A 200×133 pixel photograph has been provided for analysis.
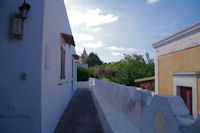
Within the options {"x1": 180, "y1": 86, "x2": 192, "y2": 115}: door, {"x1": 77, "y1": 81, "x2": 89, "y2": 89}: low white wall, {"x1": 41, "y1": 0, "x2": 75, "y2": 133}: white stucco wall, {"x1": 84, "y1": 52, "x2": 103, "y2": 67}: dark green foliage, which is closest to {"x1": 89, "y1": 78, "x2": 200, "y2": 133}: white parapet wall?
{"x1": 41, "y1": 0, "x2": 75, "y2": 133}: white stucco wall

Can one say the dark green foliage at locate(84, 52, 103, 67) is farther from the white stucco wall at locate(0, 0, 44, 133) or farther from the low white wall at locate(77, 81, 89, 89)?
the white stucco wall at locate(0, 0, 44, 133)

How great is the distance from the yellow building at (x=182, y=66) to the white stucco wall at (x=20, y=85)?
5.12 meters

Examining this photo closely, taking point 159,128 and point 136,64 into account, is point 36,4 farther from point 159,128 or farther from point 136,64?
point 136,64

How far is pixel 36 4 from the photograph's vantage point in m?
2.51

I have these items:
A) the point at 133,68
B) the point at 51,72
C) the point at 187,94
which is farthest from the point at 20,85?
the point at 133,68

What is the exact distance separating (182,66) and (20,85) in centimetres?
572

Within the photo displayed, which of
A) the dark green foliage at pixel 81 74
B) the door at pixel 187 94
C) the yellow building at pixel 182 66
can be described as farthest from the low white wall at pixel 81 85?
the door at pixel 187 94

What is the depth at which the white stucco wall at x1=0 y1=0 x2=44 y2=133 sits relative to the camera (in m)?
2.37

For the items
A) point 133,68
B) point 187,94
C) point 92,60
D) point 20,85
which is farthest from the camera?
point 92,60

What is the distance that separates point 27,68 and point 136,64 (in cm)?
2092

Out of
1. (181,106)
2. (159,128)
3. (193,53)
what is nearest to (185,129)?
(181,106)

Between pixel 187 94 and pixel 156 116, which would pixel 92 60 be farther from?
pixel 156 116

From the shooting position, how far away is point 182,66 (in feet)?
17.5

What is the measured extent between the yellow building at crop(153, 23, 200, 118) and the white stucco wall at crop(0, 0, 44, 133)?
5116 millimetres
